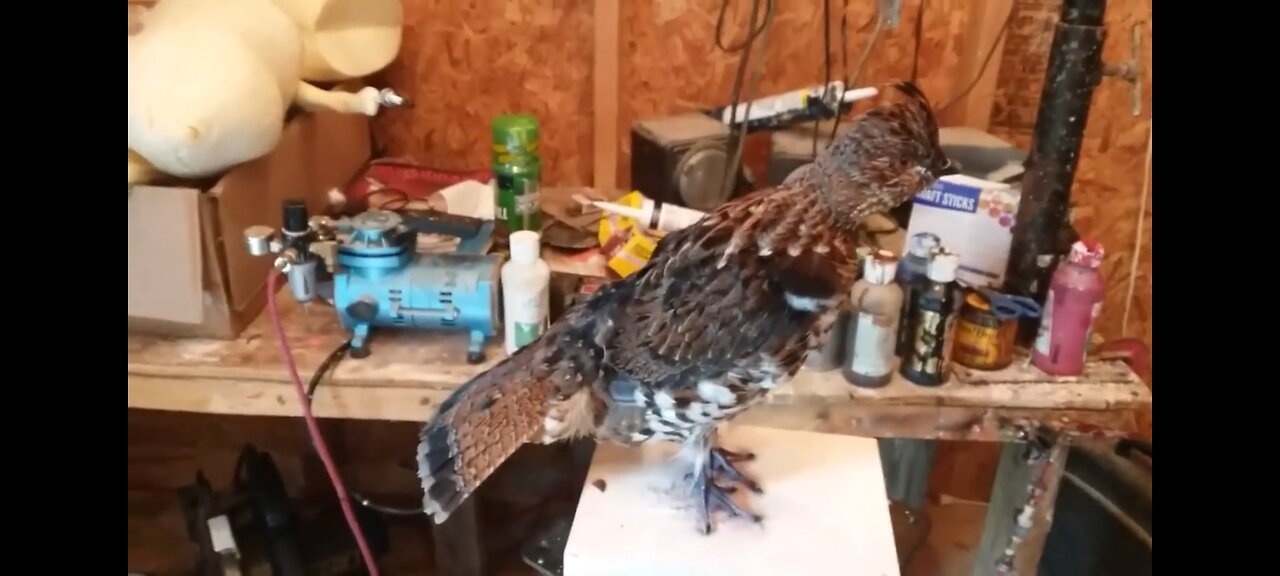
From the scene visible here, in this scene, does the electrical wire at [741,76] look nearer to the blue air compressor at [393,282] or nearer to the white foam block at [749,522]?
the blue air compressor at [393,282]

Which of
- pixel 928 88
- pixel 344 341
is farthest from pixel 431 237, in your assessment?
pixel 928 88

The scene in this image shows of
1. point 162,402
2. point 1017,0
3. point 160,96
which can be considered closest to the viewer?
point 160,96

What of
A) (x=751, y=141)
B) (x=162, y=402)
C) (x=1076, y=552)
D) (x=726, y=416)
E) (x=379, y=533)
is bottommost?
(x=379, y=533)

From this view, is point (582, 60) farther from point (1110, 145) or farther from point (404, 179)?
point (1110, 145)

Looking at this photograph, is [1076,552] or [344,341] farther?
[1076,552]

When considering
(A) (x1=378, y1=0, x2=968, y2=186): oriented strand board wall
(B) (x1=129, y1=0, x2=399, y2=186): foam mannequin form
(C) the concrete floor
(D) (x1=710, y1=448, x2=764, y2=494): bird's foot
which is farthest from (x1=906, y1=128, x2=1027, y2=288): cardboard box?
(B) (x1=129, y1=0, x2=399, y2=186): foam mannequin form

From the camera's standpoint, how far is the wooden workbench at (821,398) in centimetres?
115

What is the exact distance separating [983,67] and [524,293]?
2.83ft

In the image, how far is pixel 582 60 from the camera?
158cm

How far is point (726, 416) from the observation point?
832 millimetres
